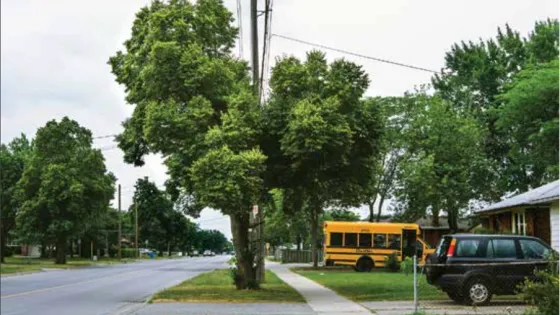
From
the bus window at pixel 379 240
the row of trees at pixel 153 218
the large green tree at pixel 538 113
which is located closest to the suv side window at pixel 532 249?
the large green tree at pixel 538 113

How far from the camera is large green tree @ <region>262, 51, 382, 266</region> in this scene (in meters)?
19.7

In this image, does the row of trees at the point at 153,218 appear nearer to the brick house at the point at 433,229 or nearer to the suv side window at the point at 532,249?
the brick house at the point at 433,229

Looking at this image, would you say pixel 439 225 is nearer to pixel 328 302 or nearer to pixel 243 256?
pixel 243 256

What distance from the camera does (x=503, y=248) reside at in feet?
56.2

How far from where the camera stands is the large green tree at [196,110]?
63.8 ft

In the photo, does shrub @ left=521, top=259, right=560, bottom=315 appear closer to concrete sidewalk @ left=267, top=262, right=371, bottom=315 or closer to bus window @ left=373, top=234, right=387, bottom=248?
concrete sidewalk @ left=267, top=262, right=371, bottom=315

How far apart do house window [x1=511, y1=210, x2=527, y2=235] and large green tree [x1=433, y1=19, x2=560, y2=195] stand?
17703 mm

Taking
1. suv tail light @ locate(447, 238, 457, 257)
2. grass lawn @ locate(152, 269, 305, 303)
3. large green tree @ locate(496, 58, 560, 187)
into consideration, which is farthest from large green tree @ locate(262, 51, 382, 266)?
large green tree @ locate(496, 58, 560, 187)

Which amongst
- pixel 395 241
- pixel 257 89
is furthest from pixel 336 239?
pixel 257 89

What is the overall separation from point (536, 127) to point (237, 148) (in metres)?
25.2

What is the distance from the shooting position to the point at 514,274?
1678 centimetres

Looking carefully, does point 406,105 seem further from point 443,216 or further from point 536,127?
point 443,216

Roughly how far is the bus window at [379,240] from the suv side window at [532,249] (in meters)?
21.2

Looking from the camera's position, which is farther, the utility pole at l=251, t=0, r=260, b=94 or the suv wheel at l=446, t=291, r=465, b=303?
the utility pole at l=251, t=0, r=260, b=94
